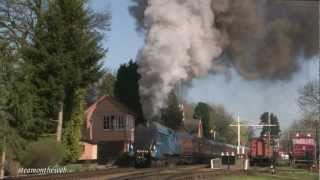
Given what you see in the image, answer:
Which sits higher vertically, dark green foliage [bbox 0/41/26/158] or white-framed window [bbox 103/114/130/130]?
white-framed window [bbox 103/114/130/130]

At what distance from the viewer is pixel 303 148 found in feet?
209

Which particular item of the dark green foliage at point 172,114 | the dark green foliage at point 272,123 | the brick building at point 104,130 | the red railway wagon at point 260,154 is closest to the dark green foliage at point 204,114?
the dark green foliage at point 272,123

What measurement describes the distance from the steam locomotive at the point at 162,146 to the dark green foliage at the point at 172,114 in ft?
1.55

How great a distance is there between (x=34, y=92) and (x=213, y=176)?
17.6 metres

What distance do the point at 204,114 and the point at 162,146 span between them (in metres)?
40.7

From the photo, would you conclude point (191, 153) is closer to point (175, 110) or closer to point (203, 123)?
point (175, 110)

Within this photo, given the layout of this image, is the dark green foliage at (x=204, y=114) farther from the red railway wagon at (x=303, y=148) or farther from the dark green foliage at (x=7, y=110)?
the dark green foliage at (x=7, y=110)

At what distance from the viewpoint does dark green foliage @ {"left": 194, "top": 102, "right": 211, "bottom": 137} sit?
272ft

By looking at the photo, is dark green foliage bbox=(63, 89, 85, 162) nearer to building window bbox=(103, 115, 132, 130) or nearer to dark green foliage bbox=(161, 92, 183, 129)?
dark green foliage bbox=(161, 92, 183, 129)

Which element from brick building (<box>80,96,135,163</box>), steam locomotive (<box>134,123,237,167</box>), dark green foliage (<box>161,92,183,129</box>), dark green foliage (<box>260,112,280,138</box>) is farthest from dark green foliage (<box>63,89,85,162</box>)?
dark green foliage (<box>260,112,280,138</box>)

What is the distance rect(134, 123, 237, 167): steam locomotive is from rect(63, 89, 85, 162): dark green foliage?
24.8ft

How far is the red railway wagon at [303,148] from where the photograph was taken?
6338 cm

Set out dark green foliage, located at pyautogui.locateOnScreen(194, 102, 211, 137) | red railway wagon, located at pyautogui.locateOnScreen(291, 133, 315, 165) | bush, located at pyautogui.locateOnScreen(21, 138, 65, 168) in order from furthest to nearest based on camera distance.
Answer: dark green foliage, located at pyautogui.locateOnScreen(194, 102, 211, 137) < red railway wagon, located at pyautogui.locateOnScreen(291, 133, 315, 165) < bush, located at pyautogui.locateOnScreen(21, 138, 65, 168)

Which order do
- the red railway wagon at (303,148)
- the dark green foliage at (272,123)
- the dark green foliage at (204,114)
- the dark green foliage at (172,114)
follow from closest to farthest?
the dark green foliage at (172,114)
the red railway wagon at (303,148)
the dark green foliage at (204,114)
the dark green foliage at (272,123)
